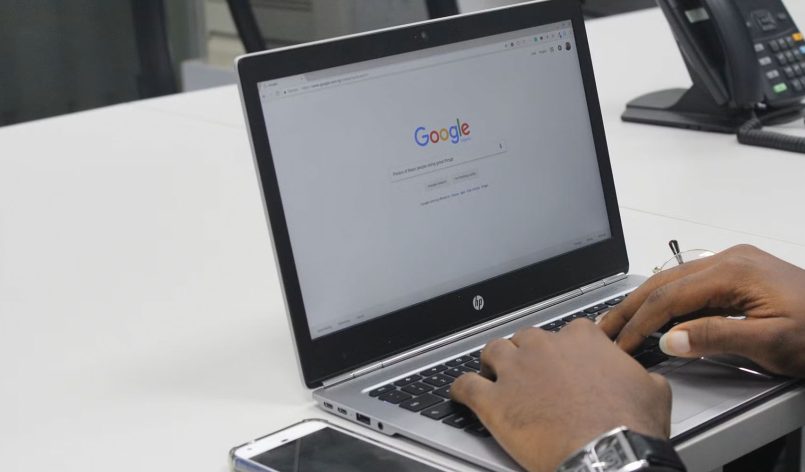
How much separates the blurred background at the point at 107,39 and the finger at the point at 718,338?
1981mm

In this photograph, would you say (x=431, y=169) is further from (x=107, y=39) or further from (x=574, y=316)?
(x=107, y=39)

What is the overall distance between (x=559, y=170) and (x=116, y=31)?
8.33 ft

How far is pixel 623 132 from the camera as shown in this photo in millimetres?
1565

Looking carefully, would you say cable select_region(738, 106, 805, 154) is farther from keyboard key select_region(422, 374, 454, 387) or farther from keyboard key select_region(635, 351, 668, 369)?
keyboard key select_region(422, 374, 454, 387)

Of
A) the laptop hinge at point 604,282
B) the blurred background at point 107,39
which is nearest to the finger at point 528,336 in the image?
the laptop hinge at point 604,282

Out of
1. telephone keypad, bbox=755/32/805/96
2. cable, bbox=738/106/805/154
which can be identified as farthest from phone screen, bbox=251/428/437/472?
telephone keypad, bbox=755/32/805/96

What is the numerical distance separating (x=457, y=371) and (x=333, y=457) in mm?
137

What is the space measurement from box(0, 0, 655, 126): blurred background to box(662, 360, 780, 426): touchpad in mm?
1966

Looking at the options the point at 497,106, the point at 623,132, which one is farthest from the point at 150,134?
the point at 497,106

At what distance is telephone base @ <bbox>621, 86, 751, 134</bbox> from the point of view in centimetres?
154

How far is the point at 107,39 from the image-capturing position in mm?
3203

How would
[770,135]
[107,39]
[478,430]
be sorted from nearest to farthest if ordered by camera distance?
[478,430]
[770,135]
[107,39]

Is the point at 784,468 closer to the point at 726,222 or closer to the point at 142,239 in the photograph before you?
the point at 726,222

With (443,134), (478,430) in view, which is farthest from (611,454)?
(443,134)
